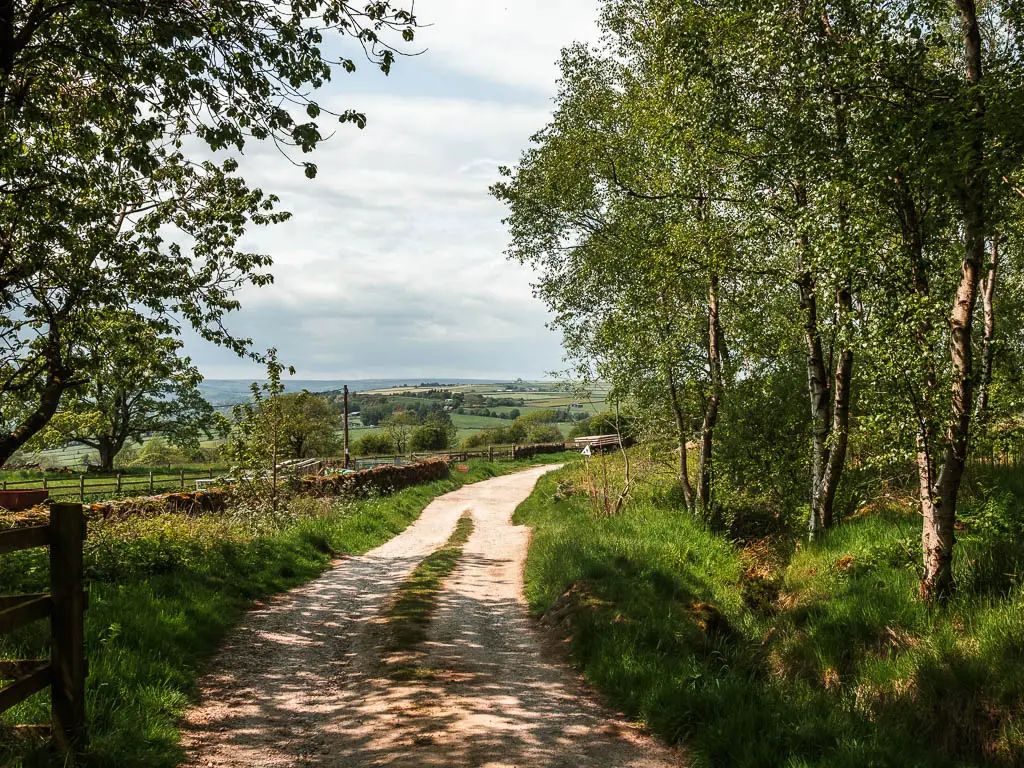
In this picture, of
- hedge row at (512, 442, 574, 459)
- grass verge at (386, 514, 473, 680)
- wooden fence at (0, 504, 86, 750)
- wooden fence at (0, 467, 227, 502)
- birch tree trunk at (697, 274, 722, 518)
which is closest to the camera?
wooden fence at (0, 504, 86, 750)

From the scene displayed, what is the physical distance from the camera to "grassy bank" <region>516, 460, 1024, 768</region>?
17.8ft

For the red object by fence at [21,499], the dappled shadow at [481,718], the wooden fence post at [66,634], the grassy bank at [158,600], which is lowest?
the dappled shadow at [481,718]

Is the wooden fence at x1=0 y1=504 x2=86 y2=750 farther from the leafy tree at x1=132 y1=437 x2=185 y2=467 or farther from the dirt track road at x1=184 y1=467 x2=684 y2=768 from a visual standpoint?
the leafy tree at x1=132 y1=437 x2=185 y2=467

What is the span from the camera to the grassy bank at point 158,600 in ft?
17.1

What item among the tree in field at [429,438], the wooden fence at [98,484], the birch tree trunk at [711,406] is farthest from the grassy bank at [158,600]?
the tree in field at [429,438]

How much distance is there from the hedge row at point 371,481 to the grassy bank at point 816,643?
12.1 metres

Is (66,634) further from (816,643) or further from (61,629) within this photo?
(816,643)

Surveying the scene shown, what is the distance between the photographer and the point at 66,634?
475 cm

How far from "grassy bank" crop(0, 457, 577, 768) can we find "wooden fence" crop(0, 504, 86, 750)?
0.85 feet

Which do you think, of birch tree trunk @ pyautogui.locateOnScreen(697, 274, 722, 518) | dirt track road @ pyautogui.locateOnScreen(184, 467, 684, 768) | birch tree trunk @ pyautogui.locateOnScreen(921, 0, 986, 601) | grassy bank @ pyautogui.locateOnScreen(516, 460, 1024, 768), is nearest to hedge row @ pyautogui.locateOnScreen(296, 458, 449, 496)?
dirt track road @ pyautogui.locateOnScreen(184, 467, 684, 768)

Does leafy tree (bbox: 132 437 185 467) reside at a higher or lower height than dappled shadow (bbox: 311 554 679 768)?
lower

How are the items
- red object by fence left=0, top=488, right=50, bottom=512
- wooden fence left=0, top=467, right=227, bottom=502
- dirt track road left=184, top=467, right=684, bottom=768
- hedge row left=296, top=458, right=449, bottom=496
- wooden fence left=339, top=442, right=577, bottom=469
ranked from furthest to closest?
wooden fence left=339, top=442, right=577, bottom=469
wooden fence left=0, top=467, right=227, bottom=502
hedge row left=296, top=458, right=449, bottom=496
red object by fence left=0, top=488, right=50, bottom=512
dirt track road left=184, top=467, right=684, bottom=768

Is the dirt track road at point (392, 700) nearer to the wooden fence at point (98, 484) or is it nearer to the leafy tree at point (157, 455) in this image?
the wooden fence at point (98, 484)

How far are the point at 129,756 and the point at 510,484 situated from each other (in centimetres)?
3066
